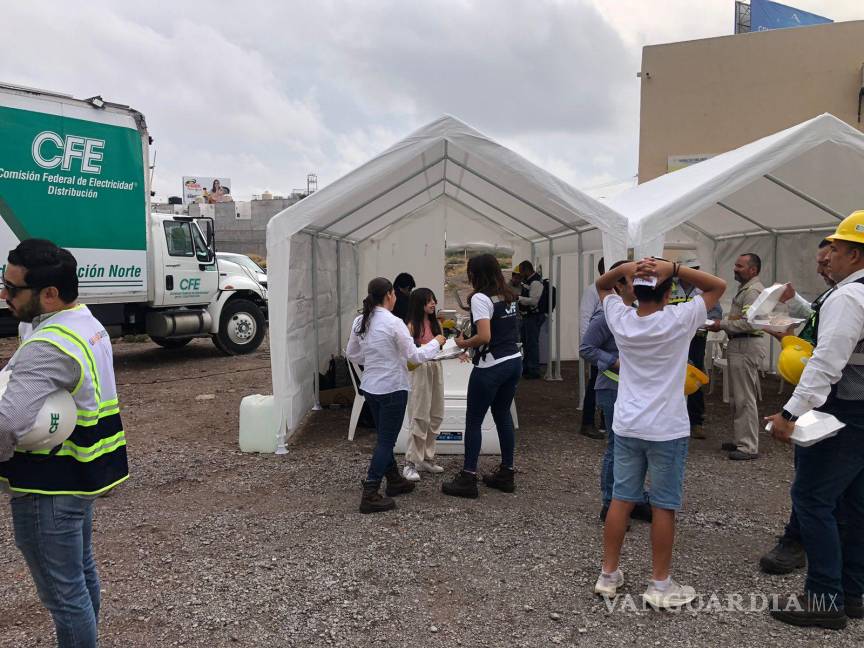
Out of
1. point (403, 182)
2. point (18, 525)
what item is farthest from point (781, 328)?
point (403, 182)

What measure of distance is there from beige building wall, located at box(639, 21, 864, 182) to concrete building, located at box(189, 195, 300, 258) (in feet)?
58.7

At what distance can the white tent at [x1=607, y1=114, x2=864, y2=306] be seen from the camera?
203 inches

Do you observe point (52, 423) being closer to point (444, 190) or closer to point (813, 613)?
point (813, 613)

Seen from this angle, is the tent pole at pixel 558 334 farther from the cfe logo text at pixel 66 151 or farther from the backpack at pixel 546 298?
the cfe logo text at pixel 66 151

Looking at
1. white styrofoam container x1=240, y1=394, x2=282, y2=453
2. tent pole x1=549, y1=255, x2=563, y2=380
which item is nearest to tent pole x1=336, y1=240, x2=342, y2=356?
tent pole x1=549, y1=255, x2=563, y2=380

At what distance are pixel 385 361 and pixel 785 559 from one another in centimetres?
251

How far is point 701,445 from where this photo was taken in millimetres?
6016

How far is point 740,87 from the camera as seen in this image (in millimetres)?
13773

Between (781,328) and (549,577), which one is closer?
(781,328)

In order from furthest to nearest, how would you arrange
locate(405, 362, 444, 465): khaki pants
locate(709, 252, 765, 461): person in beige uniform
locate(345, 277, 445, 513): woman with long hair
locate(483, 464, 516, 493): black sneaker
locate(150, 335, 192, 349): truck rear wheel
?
locate(150, 335, 192, 349): truck rear wheel
locate(709, 252, 765, 461): person in beige uniform
locate(405, 362, 444, 465): khaki pants
locate(483, 464, 516, 493): black sneaker
locate(345, 277, 445, 513): woman with long hair

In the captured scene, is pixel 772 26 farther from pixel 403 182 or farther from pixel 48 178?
pixel 48 178

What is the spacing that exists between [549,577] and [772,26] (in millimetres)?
19777

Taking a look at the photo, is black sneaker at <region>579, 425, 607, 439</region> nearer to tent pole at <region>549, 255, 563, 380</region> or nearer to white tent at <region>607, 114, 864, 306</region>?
white tent at <region>607, 114, 864, 306</region>

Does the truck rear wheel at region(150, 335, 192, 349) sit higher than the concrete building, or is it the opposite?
the concrete building
